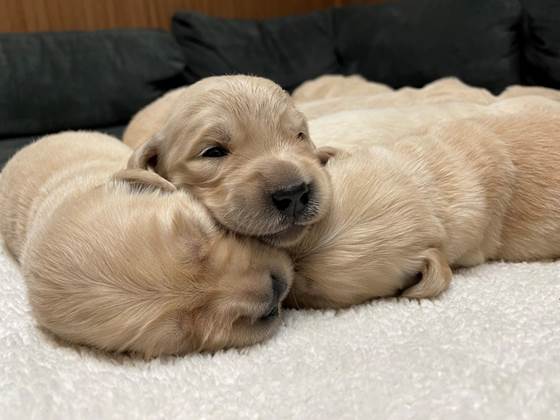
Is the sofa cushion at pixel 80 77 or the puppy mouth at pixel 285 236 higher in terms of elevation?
the puppy mouth at pixel 285 236

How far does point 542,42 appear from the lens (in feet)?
12.6

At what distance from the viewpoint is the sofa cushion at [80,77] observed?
386 centimetres

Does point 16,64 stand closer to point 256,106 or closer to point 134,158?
point 134,158

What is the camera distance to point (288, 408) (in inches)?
46.3

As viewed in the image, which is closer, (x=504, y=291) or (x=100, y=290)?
(x=100, y=290)

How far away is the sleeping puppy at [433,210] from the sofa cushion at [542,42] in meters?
1.87

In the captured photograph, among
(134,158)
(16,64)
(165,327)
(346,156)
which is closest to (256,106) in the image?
(346,156)

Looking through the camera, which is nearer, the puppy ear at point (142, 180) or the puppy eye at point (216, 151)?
the puppy ear at point (142, 180)

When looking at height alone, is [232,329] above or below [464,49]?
above

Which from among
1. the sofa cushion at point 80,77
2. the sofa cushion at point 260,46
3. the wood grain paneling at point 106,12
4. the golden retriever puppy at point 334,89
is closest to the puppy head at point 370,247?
the golden retriever puppy at point 334,89

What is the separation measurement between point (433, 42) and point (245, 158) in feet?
10.1

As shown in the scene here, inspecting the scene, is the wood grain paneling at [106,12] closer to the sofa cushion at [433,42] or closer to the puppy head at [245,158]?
the sofa cushion at [433,42]

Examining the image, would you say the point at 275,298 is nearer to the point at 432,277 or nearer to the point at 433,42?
the point at 432,277

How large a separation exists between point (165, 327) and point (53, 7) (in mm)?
3793
